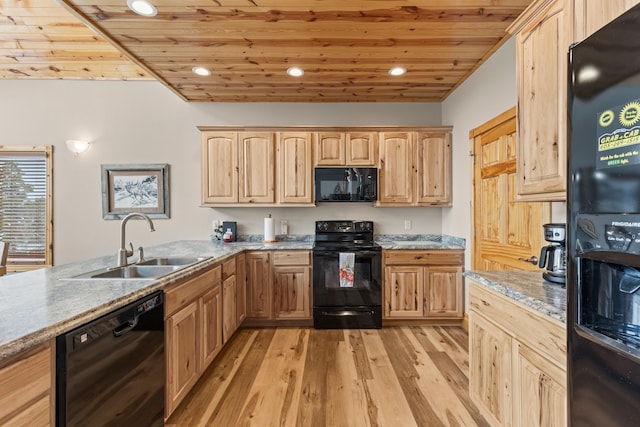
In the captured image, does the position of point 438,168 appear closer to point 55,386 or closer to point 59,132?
point 55,386

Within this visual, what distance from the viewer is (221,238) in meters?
3.82

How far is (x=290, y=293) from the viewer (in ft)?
11.0

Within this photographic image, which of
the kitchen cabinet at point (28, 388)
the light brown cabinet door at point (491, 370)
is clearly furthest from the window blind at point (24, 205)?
the light brown cabinet door at point (491, 370)

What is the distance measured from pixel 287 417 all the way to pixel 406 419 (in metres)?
0.75

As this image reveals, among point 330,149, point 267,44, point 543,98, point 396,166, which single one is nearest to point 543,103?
point 543,98

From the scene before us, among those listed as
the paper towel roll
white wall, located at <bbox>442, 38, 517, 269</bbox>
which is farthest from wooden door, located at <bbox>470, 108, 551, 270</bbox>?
the paper towel roll

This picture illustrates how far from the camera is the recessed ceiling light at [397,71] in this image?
2988mm

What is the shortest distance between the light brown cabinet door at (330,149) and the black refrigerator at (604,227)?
8.82ft

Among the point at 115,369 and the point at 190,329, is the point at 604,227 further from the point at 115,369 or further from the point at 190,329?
the point at 190,329

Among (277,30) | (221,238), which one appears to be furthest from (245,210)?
(277,30)

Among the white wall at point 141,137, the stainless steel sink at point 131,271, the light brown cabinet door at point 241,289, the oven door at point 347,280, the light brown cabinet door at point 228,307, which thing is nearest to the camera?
the stainless steel sink at point 131,271

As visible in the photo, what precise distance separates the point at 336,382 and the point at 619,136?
2197 millimetres

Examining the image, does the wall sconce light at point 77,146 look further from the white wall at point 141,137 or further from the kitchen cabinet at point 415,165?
the kitchen cabinet at point 415,165

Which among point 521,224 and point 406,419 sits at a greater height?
point 521,224
